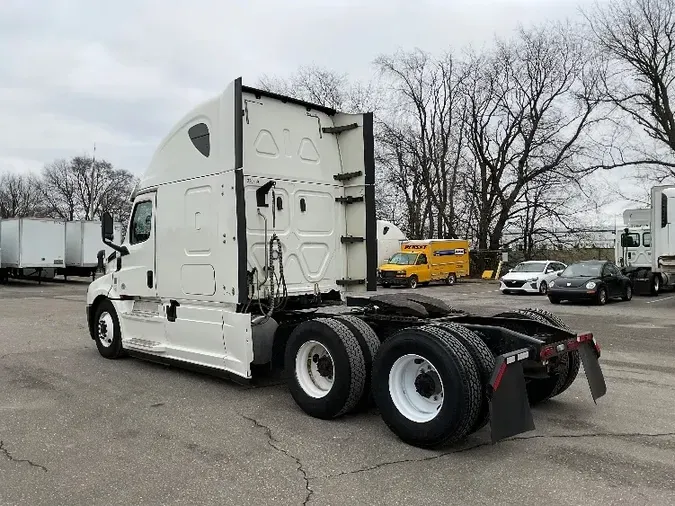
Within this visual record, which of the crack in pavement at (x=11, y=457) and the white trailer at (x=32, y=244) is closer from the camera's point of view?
the crack in pavement at (x=11, y=457)

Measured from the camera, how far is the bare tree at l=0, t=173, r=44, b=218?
243ft

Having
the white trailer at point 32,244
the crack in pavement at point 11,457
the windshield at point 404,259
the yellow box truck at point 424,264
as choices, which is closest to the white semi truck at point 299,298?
the crack in pavement at point 11,457

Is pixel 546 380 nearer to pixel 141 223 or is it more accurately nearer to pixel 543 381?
pixel 543 381

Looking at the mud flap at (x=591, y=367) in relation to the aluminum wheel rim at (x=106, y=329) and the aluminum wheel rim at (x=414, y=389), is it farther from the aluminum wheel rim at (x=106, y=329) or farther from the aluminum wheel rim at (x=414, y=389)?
the aluminum wheel rim at (x=106, y=329)

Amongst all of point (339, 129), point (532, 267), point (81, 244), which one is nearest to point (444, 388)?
point (339, 129)

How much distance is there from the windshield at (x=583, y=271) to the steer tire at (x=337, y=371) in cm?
1678

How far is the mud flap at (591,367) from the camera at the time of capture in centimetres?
555

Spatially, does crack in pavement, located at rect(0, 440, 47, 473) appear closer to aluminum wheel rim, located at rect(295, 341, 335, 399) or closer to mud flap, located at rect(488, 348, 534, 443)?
aluminum wheel rim, located at rect(295, 341, 335, 399)

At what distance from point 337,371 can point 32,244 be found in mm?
27099

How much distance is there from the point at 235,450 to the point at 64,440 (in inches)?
60.5

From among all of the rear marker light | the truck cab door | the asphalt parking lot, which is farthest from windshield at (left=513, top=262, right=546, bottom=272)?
the rear marker light

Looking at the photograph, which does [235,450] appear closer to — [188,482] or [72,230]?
[188,482]

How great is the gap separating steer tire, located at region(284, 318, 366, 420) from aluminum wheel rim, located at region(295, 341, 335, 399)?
45 millimetres

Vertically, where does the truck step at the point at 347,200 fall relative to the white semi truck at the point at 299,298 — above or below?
above
